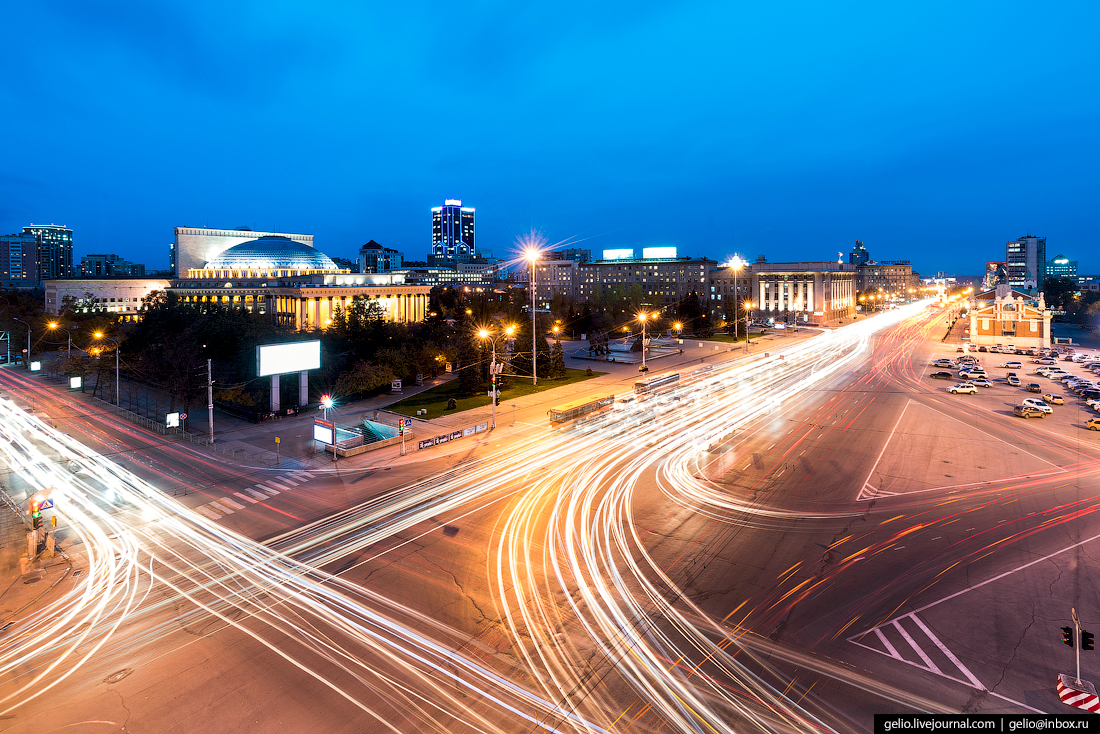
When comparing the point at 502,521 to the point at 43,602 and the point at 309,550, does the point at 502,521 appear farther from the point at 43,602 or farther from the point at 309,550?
the point at 43,602

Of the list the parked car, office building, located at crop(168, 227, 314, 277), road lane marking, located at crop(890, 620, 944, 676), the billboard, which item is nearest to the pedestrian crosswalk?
the billboard

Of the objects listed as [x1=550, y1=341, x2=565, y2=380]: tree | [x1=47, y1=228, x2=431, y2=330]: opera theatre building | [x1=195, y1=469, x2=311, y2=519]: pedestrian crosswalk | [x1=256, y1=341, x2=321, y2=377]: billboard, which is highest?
[x1=47, y1=228, x2=431, y2=330]: opera theatre building

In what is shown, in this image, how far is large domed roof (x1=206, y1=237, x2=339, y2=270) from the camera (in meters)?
111

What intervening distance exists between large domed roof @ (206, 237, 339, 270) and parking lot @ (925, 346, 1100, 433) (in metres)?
109

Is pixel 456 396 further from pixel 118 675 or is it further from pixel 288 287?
pixel 288 287

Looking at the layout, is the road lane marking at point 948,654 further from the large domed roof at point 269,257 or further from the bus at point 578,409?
the large domed roof at point 269,257

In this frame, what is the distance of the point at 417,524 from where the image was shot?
1995 centimetres

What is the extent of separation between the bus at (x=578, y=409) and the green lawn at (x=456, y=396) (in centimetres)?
555

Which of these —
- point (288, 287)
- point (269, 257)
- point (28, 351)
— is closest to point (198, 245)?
point (269, 257)

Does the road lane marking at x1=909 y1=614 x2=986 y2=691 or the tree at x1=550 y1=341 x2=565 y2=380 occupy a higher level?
the tree at x1=550 y1=341 x2=565 y2=380

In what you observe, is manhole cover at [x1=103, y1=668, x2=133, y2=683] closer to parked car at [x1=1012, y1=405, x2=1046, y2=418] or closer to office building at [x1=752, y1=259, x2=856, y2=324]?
parked car at [x1=1012, y1=405, x2=1046, y2=418]

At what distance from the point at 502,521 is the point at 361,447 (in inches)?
524

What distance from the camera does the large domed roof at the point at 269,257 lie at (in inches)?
4370

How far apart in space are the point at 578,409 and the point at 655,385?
1356 centimetres
